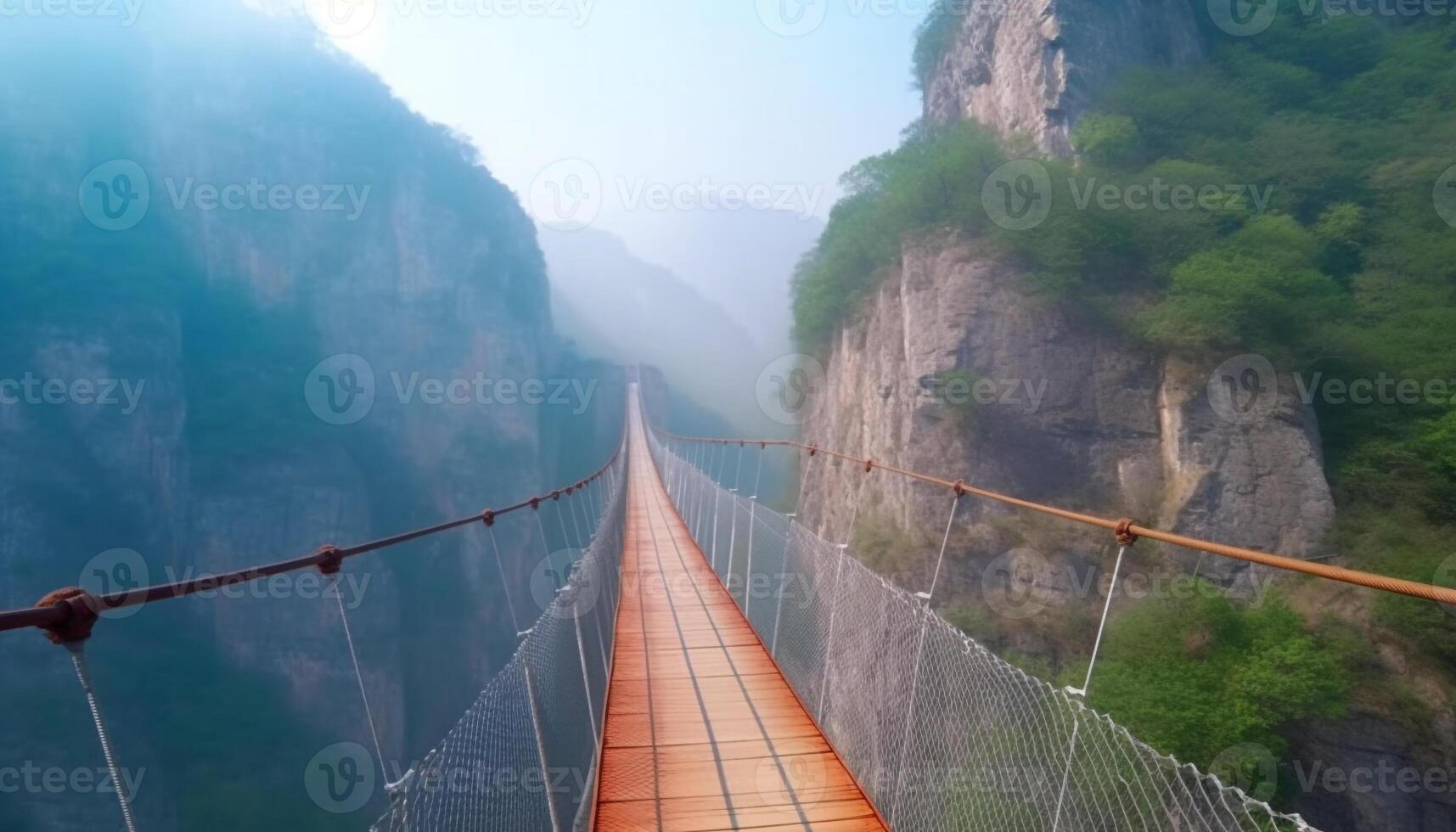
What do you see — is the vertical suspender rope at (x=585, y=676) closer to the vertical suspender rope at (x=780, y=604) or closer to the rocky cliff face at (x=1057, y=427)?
the vertical suspender rope at (x=780, y=604)

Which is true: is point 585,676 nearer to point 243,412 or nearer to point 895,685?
point 895,685

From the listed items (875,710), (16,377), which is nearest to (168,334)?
(16,377)

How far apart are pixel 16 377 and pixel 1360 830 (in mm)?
36811

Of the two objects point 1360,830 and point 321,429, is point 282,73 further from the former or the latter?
point 1360,830

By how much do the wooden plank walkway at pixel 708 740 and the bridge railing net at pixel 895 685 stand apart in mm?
237

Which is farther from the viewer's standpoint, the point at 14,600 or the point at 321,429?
the point at 321,429

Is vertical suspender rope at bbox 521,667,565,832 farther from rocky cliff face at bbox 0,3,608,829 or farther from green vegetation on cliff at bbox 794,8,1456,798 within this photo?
rocky cliff face at bbox 0,3,608,829

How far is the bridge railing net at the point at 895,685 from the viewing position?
8.75 ft

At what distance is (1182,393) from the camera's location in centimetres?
1170

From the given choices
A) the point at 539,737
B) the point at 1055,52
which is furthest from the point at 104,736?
the point at 1055,52

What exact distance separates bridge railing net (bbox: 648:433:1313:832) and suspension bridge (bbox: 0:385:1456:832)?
0.07 feet

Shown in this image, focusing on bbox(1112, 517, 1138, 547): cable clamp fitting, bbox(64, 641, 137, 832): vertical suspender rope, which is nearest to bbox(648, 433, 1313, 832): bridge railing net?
bbox(1112, 517, 1138, 547): cable clamp fitting

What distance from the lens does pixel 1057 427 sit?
41.0ft

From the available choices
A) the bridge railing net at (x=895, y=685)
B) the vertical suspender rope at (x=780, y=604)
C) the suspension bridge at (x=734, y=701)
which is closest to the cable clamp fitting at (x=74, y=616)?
the suspension bridge at (x=734, y=701)
